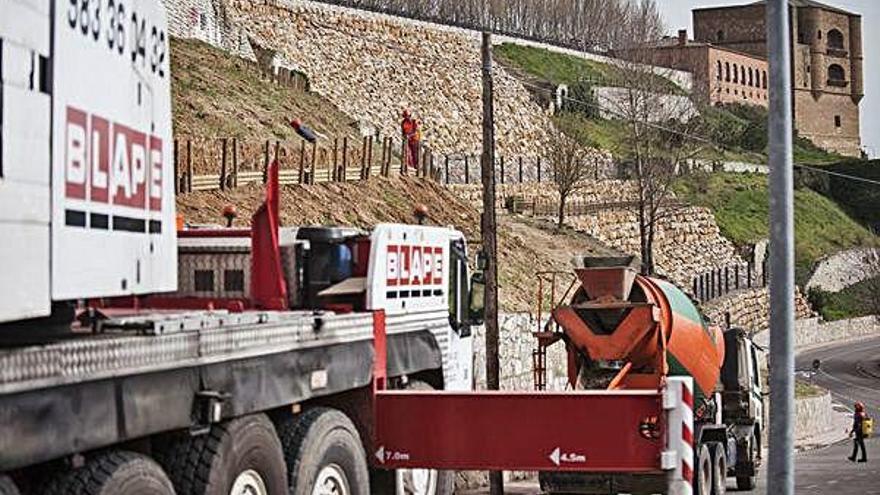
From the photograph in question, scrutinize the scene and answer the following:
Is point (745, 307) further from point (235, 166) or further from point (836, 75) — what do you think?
point (836, 75)

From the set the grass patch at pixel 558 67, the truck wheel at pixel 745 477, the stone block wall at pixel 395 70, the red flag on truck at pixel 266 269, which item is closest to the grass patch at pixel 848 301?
the grass patch at pixel 558 67

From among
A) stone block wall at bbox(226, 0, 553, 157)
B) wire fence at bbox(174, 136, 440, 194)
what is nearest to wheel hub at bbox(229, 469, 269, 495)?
wire fence at bbox(174, 136, 440, 194)

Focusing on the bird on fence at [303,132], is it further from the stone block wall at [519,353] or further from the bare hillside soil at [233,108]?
the stone block wall at [519,353]

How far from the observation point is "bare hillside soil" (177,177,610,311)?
3544 centimetres

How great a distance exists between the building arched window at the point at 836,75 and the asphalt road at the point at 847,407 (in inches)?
3105

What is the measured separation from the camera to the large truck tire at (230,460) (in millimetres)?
10805

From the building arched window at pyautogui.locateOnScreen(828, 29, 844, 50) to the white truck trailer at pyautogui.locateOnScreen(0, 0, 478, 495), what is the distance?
16053 centimetres

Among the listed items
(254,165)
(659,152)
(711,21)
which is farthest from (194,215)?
(711,21)

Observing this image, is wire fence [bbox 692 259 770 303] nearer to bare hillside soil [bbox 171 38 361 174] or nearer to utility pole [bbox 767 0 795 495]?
bare hillside soil [bbox 171 38 361 174]

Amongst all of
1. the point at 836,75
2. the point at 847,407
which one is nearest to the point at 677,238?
the point at 847,407

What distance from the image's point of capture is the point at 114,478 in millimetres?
9539

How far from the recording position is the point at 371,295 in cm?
1496

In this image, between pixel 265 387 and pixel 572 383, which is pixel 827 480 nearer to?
pixel 572 383

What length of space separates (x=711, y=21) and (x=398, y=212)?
12721 cm
